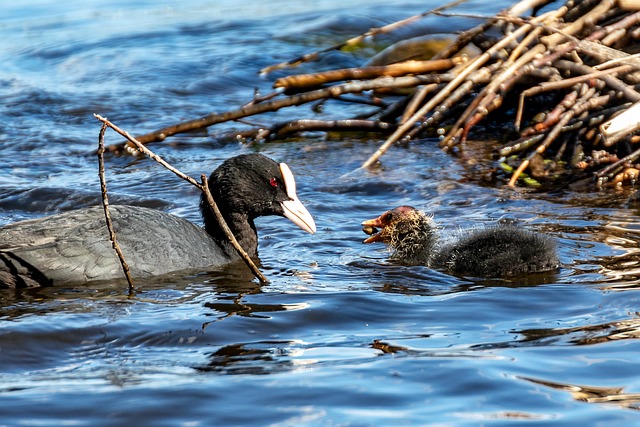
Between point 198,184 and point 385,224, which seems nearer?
point 198,184

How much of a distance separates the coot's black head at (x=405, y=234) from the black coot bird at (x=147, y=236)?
40cm

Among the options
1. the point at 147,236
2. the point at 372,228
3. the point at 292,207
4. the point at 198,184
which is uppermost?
the point at 198,184

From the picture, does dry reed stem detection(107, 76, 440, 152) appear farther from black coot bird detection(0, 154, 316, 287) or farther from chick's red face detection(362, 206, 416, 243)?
chick's red face detection(362, 206, 416, 243)

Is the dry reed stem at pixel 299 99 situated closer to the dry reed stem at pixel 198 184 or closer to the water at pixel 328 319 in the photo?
the water at pixel 328 319

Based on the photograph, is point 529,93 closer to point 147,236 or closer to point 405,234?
point 405,234

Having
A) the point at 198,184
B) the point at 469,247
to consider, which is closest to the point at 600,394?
the point at 469,247

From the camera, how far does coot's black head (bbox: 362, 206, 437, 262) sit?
241 inches

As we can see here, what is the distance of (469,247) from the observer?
18.5ft

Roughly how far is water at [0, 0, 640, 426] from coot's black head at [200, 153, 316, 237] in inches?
9.6

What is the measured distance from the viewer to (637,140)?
7043 mm

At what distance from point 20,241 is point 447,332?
7.18 ft

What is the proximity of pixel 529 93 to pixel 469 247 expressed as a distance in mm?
2226

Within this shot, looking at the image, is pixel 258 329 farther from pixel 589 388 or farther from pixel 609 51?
pixel 609 51

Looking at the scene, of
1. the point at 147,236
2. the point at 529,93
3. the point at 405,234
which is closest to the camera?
the point at 147,236
